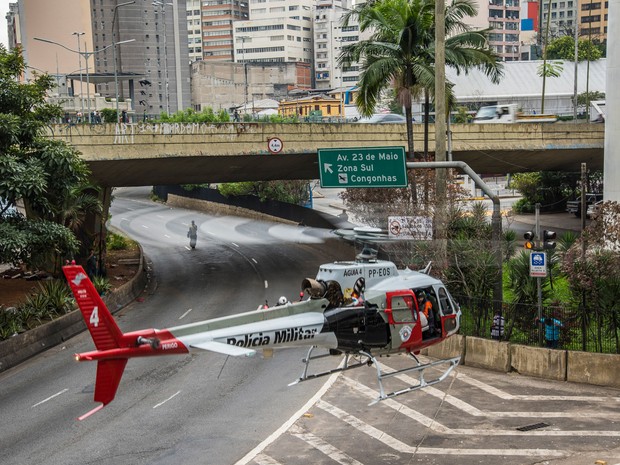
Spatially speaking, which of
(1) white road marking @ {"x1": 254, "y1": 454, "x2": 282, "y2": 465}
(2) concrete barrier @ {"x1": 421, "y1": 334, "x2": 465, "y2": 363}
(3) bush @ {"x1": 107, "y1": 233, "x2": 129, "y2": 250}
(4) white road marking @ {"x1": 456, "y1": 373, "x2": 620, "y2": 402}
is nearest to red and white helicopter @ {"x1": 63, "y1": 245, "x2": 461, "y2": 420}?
(1) white road marking @ {"x1": 254, "y1": 454, "x2": 282, "y2": 465}

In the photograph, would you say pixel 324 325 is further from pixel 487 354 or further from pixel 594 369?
pixel 594 369

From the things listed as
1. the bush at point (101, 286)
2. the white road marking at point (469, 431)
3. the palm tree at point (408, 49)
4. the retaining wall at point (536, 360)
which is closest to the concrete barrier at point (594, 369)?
the retaining wall at point (536, 360)

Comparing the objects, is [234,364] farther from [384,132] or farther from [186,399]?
[384,132]

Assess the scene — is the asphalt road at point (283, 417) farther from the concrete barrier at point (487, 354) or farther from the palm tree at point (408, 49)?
the palm tree at point (408, 49)

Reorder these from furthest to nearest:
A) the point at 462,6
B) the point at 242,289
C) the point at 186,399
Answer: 1. the point at 242,289
2. the point at 462,6
3. the point at 186,399

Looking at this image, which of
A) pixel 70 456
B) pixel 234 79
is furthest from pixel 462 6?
pixel 234 79

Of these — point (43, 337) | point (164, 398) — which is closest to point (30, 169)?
point (43, 337)
